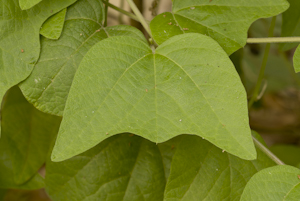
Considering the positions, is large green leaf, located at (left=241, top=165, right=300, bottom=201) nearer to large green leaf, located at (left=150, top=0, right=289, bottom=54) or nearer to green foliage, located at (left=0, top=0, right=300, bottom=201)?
green foliage, located at (left=0, top=0, right=300, bottom=201)

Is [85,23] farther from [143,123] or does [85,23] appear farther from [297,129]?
[297,129]

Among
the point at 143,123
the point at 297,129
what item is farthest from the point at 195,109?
the point at 297,129

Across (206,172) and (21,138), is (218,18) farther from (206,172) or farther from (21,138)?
(21,138)

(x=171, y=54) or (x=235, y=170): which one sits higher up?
(x=171, y=54)

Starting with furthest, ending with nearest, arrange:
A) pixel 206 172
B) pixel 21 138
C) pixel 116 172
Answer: pixel 21 138 < pixel 116 172 < pixel 206 172

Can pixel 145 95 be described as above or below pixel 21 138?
above

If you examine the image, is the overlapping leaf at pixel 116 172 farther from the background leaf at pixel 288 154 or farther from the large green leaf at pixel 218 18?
the background leaf at pixel 288 154

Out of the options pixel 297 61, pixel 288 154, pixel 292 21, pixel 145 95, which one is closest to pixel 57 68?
pixel 145 95
